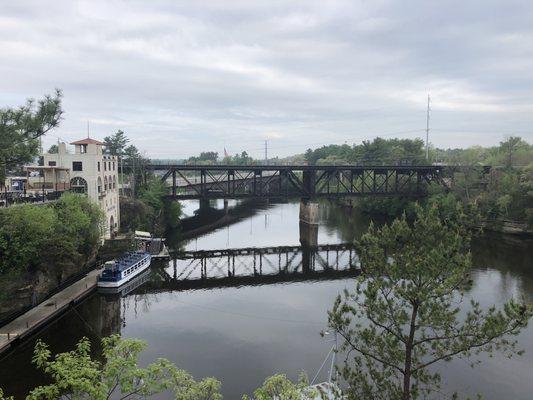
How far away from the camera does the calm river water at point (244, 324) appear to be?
1131 inches

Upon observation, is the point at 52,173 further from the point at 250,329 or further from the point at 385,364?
the point at 385,364

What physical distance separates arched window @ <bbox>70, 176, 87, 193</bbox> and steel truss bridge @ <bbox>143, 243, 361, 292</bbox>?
16.4 meters

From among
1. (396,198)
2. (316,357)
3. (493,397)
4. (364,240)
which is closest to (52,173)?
(316,357)

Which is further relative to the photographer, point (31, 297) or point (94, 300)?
point (94, 300)

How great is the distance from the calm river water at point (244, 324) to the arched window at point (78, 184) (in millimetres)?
15992

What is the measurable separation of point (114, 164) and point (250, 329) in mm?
45512

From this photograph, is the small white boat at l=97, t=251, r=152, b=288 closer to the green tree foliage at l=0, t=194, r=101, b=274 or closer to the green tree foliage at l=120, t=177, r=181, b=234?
the green tree foliage at l=0, t=194, r=101, b=274

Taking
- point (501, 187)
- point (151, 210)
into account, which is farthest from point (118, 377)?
point (501, 187)

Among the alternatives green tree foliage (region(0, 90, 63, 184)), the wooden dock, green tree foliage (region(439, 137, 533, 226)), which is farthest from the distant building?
green tree foliage (region(439, 137, 533, 226))

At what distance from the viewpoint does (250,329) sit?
1485 inches

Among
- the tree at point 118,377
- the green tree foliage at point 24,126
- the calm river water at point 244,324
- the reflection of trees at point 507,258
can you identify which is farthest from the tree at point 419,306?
the reflection of trees at point 507,258

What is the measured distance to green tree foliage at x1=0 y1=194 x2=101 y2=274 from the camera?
3462 centimetres

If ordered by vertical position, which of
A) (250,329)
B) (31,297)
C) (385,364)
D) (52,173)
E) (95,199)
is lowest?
(250,329)

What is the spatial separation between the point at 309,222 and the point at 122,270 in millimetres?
55579
